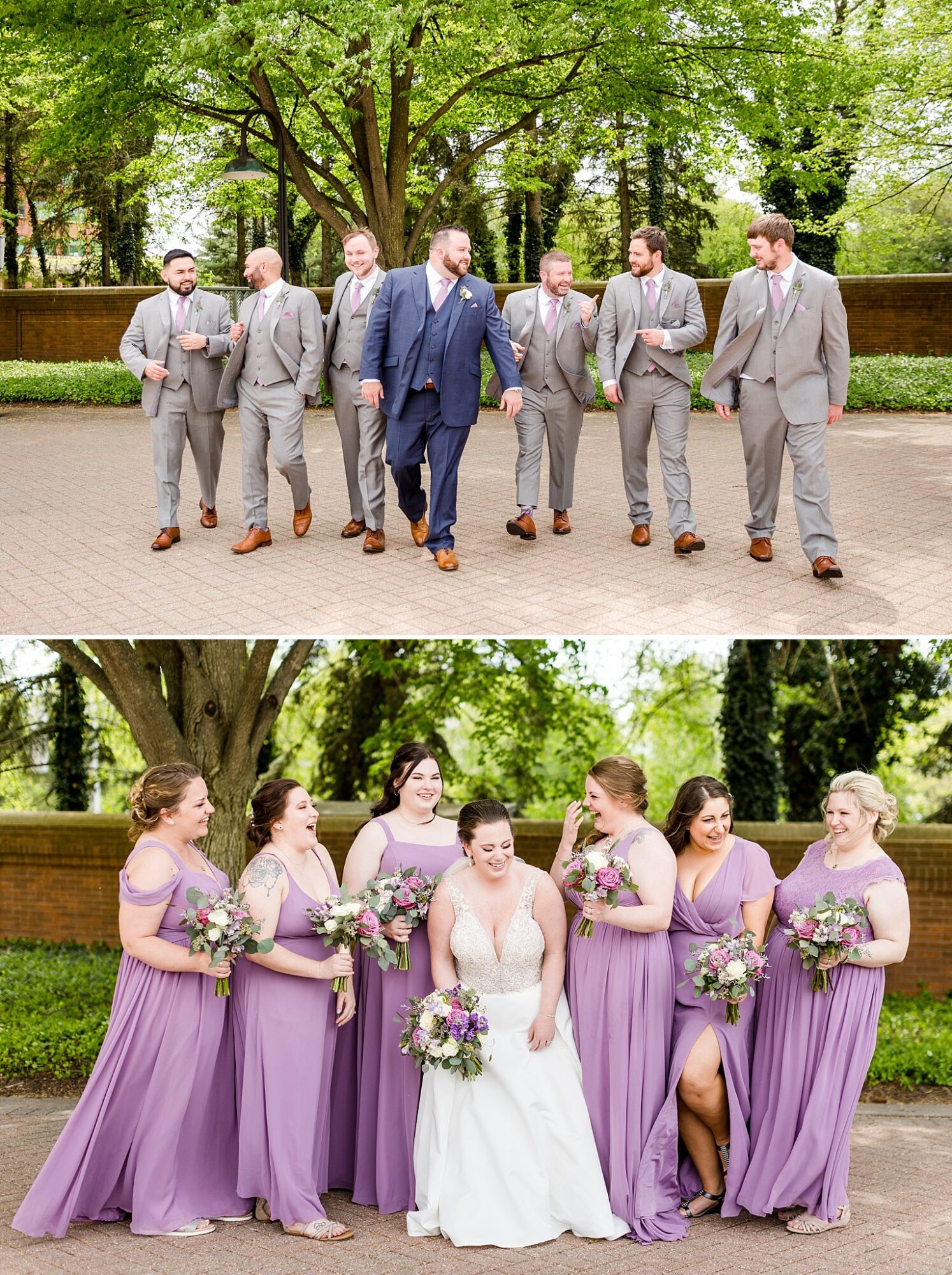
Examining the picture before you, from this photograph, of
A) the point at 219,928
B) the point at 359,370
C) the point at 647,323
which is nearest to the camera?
the point at 219,928

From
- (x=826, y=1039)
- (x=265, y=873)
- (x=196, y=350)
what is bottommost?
(x=826, y=1039)

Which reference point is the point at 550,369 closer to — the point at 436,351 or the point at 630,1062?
the point at 436,351

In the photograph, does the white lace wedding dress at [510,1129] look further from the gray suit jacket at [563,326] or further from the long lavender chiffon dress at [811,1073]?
the gray suit jacket at [563,326]

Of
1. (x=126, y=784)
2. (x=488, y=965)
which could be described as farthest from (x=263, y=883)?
(x=126, y=784)

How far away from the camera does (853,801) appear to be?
535 cm

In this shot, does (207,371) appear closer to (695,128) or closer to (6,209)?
(695,128)

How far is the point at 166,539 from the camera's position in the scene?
9523 millimetres

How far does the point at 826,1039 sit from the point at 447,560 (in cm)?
450

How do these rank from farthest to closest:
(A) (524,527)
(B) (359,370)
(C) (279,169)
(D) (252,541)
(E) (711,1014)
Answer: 1. (C) (279,169)
2. (A) (524,527)
3. (D) (252,541)
4. (B) (359,370)
5. (E) (711,1014)

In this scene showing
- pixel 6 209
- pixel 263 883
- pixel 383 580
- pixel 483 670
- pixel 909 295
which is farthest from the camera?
pixel 6 209

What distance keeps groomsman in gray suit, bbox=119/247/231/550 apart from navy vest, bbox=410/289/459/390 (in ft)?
5.14

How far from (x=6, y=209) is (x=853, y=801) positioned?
123ft

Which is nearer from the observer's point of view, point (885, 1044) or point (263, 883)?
point (263, 883)

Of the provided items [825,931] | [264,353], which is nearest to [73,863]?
[264,353]
